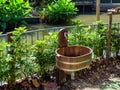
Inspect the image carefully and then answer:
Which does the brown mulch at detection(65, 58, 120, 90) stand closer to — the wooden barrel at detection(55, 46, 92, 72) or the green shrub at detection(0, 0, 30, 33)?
the wooden barrel at detection(55, 46, 92, 72)

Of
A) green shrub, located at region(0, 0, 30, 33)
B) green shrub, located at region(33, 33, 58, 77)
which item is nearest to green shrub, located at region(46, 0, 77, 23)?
green shrub, located at region(0, 0, 30, 33)

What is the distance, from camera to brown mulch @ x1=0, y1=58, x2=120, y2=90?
4465mm

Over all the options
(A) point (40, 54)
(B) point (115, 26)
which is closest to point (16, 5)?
(B) point (115, 26)

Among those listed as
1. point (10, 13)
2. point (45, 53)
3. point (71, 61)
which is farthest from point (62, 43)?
point (10, 13)

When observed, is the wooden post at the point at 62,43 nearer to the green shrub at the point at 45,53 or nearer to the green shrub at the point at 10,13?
the green shrub at the point at 45,53

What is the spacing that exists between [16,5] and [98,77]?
8.08m

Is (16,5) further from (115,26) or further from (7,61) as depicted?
(7,61)

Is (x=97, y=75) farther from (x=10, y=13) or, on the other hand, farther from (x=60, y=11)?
(x=60, y=11)

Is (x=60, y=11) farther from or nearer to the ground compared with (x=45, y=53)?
nearer to the ground

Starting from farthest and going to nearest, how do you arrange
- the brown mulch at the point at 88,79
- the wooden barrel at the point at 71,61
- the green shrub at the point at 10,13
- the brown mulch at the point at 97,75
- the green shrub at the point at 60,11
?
the green shrub at the point at 60,11, the green shrub at the point at 10,13, the brown mulch at the point at 97,75, the brown mulch at the point at 88,79, the wooden barrel at the point at 71,61

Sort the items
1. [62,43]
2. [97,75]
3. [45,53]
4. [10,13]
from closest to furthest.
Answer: [45,53]
[62,43]
[97,75]
[10,13]

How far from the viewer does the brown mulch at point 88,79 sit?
4.46 m

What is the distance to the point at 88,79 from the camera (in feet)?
16.1

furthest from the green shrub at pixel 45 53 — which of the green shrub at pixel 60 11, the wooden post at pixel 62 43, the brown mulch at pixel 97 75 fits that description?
the green shrub at pixel 60 11
